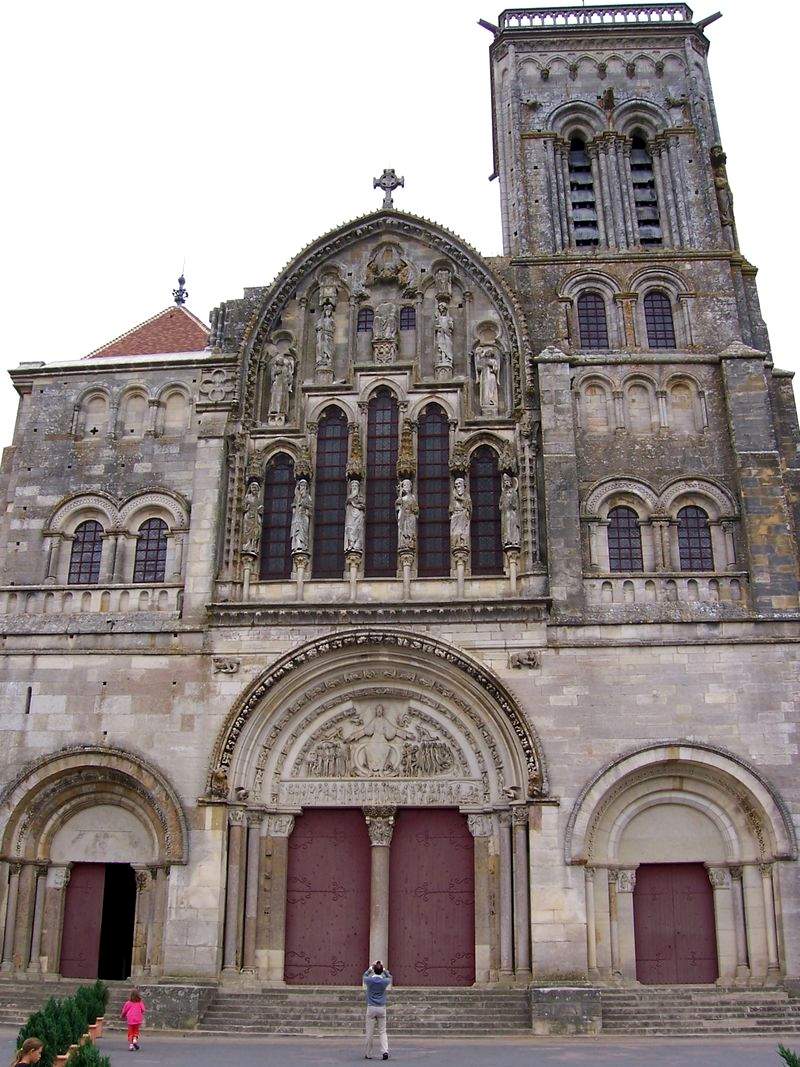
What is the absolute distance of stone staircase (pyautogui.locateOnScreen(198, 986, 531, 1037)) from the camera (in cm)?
1812

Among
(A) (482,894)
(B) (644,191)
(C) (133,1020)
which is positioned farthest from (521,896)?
(B) (644,191)

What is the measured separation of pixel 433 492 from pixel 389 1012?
10.7 metres

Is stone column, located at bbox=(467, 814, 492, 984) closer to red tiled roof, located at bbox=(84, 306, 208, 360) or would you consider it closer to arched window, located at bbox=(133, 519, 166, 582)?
arched window, located at bbox=(133, 519, 166, 582)

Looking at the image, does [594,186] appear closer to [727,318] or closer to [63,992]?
[727,318]

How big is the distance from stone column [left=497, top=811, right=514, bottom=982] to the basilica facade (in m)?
0.06

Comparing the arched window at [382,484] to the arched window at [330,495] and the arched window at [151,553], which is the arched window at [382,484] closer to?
the arched window at [330,495]

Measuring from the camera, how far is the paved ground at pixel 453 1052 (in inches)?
582

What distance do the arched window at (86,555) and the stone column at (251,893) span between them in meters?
6.60

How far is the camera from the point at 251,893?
807 inches

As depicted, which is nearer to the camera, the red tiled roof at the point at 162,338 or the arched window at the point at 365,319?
the arched window at the point at 365,319

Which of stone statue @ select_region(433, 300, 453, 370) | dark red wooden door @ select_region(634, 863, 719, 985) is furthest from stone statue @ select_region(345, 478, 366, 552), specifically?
dark red wooden door @ select_region(634, 863, 719, 985)

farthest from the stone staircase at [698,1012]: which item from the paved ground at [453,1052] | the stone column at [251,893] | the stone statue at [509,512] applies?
the stone statue at [509,512]

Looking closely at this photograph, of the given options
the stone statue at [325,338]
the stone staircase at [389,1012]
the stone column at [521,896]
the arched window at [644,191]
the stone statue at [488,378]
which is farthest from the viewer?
the arched window at [644,191]

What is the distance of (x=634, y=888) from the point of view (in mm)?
20344
